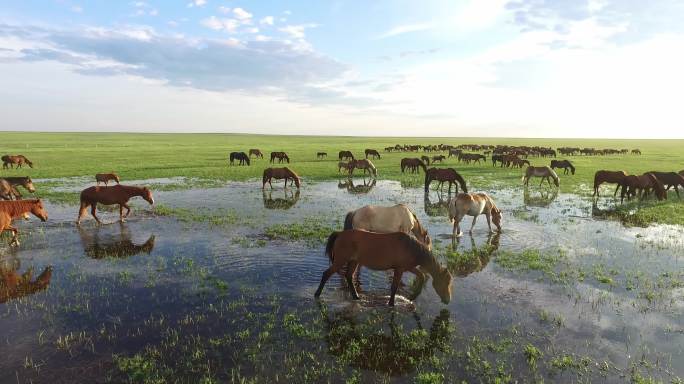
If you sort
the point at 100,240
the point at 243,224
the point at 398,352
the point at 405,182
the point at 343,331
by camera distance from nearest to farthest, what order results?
1. the point at 398,352
2. the point at 343,331
3. the point at 100,240
4. the point at 243,224
5. the point at 405,182

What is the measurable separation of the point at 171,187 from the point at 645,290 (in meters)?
24.7

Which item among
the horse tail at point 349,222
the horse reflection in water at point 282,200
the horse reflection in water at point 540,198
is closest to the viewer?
the horse tail at point 349,222

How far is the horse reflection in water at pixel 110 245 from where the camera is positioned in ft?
37.9

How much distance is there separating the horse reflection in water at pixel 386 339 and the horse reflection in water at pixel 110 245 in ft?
23.8

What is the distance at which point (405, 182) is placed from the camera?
29203 mm

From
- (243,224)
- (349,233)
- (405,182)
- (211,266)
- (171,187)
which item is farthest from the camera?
(405,182)

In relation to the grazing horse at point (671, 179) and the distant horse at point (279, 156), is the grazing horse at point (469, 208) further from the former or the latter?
the distant horse at point (279, 156)

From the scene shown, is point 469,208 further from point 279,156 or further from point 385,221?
point 279,156

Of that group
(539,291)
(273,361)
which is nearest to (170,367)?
(273,361)

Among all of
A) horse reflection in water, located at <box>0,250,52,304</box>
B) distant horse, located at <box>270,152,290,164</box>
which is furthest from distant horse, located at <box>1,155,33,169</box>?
horse reflection in water, located at <box>0,250,52,304</box>

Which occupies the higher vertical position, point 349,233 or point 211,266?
point 349,233

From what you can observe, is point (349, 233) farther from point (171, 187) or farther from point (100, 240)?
point (171, 187)

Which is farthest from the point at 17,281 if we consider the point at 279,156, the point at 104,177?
the point at 279,156

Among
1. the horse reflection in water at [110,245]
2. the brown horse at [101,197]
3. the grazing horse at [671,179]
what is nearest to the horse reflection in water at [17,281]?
the horse reflection in water at [110,245]
